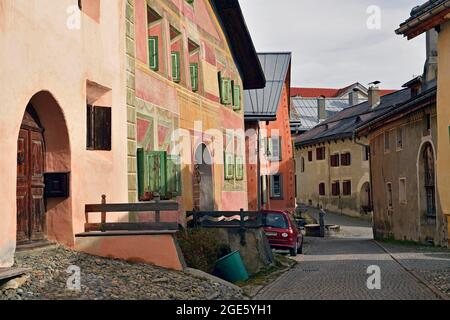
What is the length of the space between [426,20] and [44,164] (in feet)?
28.8

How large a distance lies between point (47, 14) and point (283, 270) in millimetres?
9777

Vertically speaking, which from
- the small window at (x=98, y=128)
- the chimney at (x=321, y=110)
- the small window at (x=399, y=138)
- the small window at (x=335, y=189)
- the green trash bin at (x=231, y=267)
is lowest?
the green trash bin at (x=231, y=267)

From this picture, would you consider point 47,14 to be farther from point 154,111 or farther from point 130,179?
point 154,111

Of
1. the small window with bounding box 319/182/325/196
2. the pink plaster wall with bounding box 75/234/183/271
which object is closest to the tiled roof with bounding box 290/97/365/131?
the small window with bounding box 319/182/325/196

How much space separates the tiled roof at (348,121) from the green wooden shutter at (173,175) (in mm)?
36147

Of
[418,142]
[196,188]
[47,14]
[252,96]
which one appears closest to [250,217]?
[196,188]

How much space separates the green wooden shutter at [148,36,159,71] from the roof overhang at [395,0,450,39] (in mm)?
5731

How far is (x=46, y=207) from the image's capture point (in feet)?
41.9

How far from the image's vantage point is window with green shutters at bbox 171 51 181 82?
19578mm

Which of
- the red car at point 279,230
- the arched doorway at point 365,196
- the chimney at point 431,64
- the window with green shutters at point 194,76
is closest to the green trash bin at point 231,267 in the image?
the window with green shutters at point 194,76

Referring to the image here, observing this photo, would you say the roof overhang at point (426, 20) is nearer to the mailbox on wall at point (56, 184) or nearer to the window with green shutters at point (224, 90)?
the mailbox on wall at point (56, 184)

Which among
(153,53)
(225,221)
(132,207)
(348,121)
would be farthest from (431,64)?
(348,121)

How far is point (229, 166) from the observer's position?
1027 inches

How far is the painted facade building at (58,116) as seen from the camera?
→ 34.7ft
